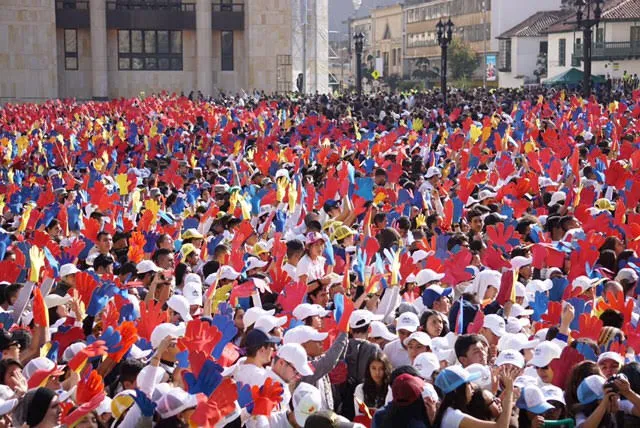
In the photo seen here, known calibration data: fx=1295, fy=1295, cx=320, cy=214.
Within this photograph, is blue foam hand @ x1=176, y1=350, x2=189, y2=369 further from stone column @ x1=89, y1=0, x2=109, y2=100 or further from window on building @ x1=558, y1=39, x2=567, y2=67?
window on building @ x1=558, y1=39, x2=567, y2=67

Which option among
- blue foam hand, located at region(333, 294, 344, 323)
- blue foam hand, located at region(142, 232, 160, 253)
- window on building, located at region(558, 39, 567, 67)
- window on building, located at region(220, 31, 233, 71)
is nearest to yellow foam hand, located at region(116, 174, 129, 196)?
blue foam hand, located at region(142, 232, 160, 253)

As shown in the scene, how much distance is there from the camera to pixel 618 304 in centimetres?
821

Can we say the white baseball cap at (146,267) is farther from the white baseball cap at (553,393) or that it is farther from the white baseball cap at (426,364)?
the white baseball cap at (553,393)

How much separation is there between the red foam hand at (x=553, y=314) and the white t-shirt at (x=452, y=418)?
253 centimetres

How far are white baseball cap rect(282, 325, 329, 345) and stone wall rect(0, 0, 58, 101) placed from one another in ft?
156

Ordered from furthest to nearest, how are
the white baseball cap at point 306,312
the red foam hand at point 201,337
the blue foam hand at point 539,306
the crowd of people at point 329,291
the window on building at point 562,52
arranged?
the window on building at point 562,52
the blue foam hand at point 539,306
the white baseball cap at point 306,312
the red foam hand at point 201,337
the crowd of people at point 329,291

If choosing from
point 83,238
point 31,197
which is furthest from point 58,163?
point 83,238

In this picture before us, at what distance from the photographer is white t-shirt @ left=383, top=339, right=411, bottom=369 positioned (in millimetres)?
7543

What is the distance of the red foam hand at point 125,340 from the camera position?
7.21m

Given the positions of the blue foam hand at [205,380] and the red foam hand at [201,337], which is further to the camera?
the red foam hand at [201,337]

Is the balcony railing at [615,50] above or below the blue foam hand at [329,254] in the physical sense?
above

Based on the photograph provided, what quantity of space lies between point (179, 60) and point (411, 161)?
3947 cm

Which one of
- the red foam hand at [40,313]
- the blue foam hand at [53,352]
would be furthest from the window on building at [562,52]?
the blue foam hand at [53,352]

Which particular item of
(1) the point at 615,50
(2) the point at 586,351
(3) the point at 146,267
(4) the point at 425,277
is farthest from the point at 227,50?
(2) the point at 586,351
